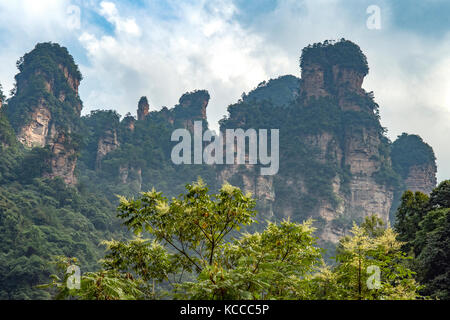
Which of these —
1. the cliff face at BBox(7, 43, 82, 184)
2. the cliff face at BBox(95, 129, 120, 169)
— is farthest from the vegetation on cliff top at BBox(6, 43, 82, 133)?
A: the cliff face at BBox(95, 129, 120, 169)

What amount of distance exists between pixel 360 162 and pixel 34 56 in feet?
174

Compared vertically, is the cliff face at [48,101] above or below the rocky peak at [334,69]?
below

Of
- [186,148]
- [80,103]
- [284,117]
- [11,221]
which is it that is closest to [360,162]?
[284,117]

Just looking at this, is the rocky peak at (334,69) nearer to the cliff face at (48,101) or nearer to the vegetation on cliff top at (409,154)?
the vegetation on cliff top at (409,154)

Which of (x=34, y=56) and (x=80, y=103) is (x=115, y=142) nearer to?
(x=80, y=103)

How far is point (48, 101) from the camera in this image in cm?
5397

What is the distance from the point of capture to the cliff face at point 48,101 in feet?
148

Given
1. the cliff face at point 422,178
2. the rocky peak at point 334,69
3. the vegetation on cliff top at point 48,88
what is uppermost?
the rocky peak at point 334,69

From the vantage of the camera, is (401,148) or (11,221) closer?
(11,221)

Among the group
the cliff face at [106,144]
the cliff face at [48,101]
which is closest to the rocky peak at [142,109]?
the cliff face at [106,144]

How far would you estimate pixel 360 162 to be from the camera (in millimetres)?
61281

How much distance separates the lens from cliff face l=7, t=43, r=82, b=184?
148 feet

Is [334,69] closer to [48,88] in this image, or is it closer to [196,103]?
[196,103]

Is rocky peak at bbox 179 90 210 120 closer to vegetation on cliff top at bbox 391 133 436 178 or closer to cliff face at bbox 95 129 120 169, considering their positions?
cliff face at bbox 95 129 120 169
